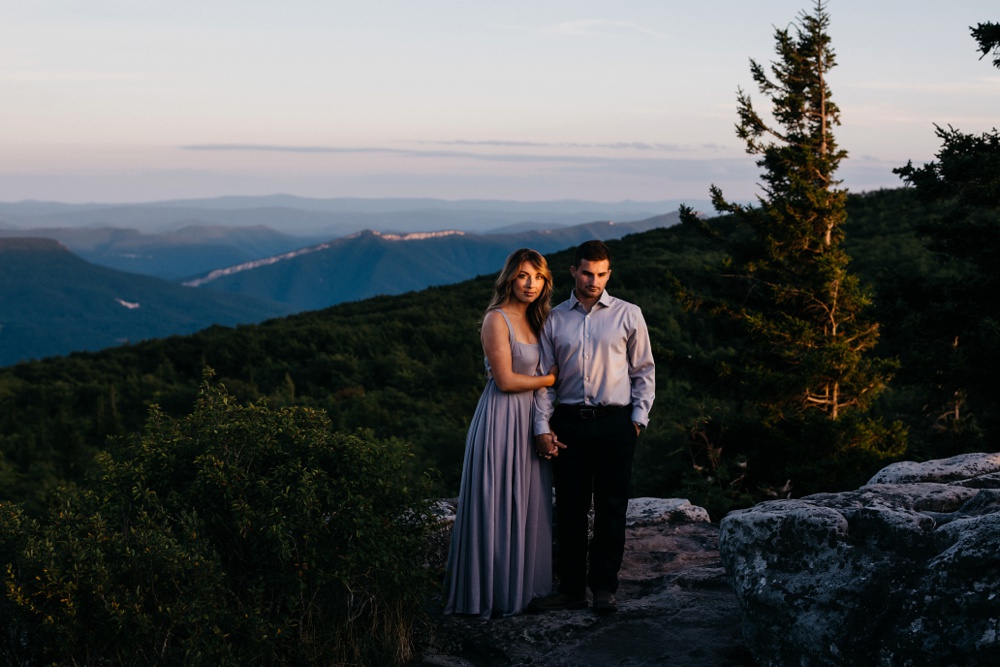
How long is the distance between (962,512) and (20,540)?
449 cm

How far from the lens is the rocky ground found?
4688mm

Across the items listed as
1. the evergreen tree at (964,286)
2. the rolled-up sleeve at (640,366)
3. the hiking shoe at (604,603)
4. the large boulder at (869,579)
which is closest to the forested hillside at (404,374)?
the evergreen tree at (964,286)

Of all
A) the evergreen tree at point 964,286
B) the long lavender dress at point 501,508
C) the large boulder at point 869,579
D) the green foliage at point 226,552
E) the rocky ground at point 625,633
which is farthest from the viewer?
the evergreen tree at point 964,286

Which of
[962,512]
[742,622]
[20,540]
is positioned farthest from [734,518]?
[20,540]

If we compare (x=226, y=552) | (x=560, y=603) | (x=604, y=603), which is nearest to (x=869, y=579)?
(x=604, y=603)

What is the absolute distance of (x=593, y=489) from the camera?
535 cm

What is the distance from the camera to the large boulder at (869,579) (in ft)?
11.7

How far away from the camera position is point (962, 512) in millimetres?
4414

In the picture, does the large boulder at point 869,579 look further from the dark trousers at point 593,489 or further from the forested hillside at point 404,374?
the forested hillside at point 404,374

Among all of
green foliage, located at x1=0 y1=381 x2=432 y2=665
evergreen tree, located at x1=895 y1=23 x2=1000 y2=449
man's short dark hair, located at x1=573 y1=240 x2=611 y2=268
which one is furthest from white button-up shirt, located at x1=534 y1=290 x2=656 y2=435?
evergreen tree, located at x1=895 y1=23 x2=1000 y2=449

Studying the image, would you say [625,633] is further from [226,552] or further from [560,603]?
[226,552]

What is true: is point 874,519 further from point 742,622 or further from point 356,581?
point 356,581

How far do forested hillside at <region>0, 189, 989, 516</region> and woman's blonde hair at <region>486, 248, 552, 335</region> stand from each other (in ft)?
16.0

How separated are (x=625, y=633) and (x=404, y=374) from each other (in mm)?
19233
